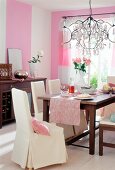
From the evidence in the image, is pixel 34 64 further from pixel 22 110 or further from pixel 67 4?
pixel 22 110

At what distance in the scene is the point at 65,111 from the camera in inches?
162

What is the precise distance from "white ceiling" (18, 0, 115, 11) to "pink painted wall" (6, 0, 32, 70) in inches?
9.8

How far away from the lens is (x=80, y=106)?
4.12m

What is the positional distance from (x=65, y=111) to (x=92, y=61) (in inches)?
127

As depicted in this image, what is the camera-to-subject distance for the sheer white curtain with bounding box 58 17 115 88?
6.86 meters

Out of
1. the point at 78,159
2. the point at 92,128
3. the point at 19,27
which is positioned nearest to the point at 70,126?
the point at 92,128

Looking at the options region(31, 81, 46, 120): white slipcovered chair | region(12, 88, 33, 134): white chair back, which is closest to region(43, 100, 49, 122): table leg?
region(31, 81, 46, 120): white slipcovered chair

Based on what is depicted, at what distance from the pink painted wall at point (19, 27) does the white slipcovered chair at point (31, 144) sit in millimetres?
2925

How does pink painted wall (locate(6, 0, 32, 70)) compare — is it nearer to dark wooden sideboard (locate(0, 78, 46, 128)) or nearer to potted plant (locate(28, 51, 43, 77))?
potted plant (locate(28, 51, 43, 77))

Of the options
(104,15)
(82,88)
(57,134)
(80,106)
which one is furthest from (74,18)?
(57,134)

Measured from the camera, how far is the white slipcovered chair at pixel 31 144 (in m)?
3.50

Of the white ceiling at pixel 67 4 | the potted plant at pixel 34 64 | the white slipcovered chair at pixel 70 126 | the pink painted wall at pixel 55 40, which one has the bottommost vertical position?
the white slipcovered chair at pixel 70 126

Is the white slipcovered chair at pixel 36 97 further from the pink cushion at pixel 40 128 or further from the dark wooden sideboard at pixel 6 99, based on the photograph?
the pink cushion at pixel 40 128

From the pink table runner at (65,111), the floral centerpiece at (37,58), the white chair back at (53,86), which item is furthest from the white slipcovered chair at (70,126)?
the floral centerpiece at (37,58)
